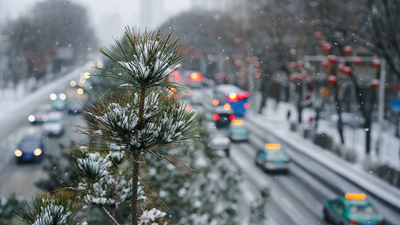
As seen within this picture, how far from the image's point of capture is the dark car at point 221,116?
20719 mm

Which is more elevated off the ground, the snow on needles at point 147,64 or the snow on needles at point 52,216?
the snow on needles at point 147,64

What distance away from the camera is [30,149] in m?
13.4

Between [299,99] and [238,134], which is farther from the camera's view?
[299,99]

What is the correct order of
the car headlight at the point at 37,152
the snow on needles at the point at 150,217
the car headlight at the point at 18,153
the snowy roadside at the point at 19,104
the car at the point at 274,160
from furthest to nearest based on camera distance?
1. the snowy roadside at the point at 19,104
2. the car at the point at 274,160
3. the car headlight at the point at 18,153
4. the car headlight at the point at 37,152
5. the snow on needles at the point at 150,217

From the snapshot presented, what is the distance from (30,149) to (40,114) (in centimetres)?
260

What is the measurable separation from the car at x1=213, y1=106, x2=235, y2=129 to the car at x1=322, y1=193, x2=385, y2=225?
423 inches

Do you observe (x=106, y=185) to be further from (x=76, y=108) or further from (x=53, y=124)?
(x=53, y=124)

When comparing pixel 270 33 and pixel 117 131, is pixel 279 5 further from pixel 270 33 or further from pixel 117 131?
pixel 117 131

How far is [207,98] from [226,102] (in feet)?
16.0

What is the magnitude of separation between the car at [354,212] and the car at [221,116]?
35.3 ft

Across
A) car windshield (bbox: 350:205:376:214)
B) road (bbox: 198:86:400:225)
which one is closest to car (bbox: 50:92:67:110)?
road (bbox: 198:86:400:225)

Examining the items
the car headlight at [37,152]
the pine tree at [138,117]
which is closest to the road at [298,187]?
the car headlight at [37,152]

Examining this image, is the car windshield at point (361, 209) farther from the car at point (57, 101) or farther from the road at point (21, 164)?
the car at point (57, 101)

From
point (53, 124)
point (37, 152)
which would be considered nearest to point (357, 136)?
point (53, 124)
